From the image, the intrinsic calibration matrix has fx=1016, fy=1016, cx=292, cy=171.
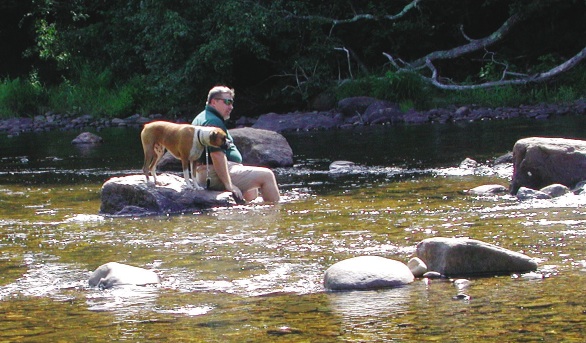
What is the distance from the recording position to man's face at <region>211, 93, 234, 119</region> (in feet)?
37.3

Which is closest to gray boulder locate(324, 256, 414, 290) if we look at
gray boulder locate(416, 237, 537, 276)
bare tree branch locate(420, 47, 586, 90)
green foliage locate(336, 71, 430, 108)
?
gray boulder locate(416, 237, 537, 276)

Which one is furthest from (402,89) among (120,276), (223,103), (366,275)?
(366,275)

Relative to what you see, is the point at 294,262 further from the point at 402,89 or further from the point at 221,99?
the point at 402,89

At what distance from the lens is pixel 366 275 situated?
268 inches

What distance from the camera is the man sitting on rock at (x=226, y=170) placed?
11336mm

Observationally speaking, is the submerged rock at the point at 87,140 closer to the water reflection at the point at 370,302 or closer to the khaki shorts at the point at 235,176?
the khaki shorts at the point at 235,176

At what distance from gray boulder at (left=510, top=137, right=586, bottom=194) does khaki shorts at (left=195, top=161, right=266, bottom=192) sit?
291cm

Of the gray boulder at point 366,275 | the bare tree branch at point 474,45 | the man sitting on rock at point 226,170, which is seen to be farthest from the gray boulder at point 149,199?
the bare tree branch at point 474,45

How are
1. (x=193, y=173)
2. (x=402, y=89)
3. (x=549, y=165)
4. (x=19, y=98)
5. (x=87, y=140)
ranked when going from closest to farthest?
(x=549, y=165) → (x=193, y=173) → (x=87, y=140) → (x=402, y=89) → (x=19, y=98)

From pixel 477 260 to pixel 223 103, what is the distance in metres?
5.02

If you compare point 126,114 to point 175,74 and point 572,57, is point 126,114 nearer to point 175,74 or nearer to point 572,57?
point 175,74

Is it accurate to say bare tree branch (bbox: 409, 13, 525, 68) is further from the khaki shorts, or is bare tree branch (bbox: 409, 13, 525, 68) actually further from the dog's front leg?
the dog's front leg

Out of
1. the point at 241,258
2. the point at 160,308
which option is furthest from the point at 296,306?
the point at 241,258

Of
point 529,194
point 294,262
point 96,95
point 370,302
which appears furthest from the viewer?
point 96,95
